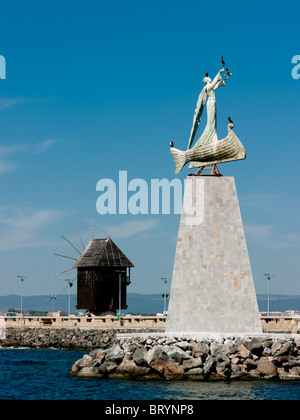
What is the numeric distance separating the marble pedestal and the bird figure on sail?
1.13 metres

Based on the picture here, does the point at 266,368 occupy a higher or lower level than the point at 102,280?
lower

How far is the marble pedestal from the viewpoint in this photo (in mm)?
33250

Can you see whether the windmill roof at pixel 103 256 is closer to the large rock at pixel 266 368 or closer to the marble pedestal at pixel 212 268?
the marble pedestal at pixel 212 268

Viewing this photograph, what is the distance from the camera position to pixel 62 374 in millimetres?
35625

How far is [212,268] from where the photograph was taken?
33.6 metres

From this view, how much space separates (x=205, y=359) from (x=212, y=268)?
4510mm

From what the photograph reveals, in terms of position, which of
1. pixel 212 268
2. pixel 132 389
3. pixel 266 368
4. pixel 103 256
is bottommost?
pixel 132 389

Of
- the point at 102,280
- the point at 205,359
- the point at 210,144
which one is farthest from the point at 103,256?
the point at 205,359

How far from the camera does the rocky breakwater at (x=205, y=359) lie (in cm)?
3052

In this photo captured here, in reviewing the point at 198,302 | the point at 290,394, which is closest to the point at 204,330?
the point at 198,302

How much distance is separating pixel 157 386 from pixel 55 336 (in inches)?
1496

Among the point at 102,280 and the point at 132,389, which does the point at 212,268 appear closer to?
the point at 132,389

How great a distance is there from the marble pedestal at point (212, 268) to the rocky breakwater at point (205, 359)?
148 cm

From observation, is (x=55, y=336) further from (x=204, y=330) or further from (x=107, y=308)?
(x=204, y=330)
